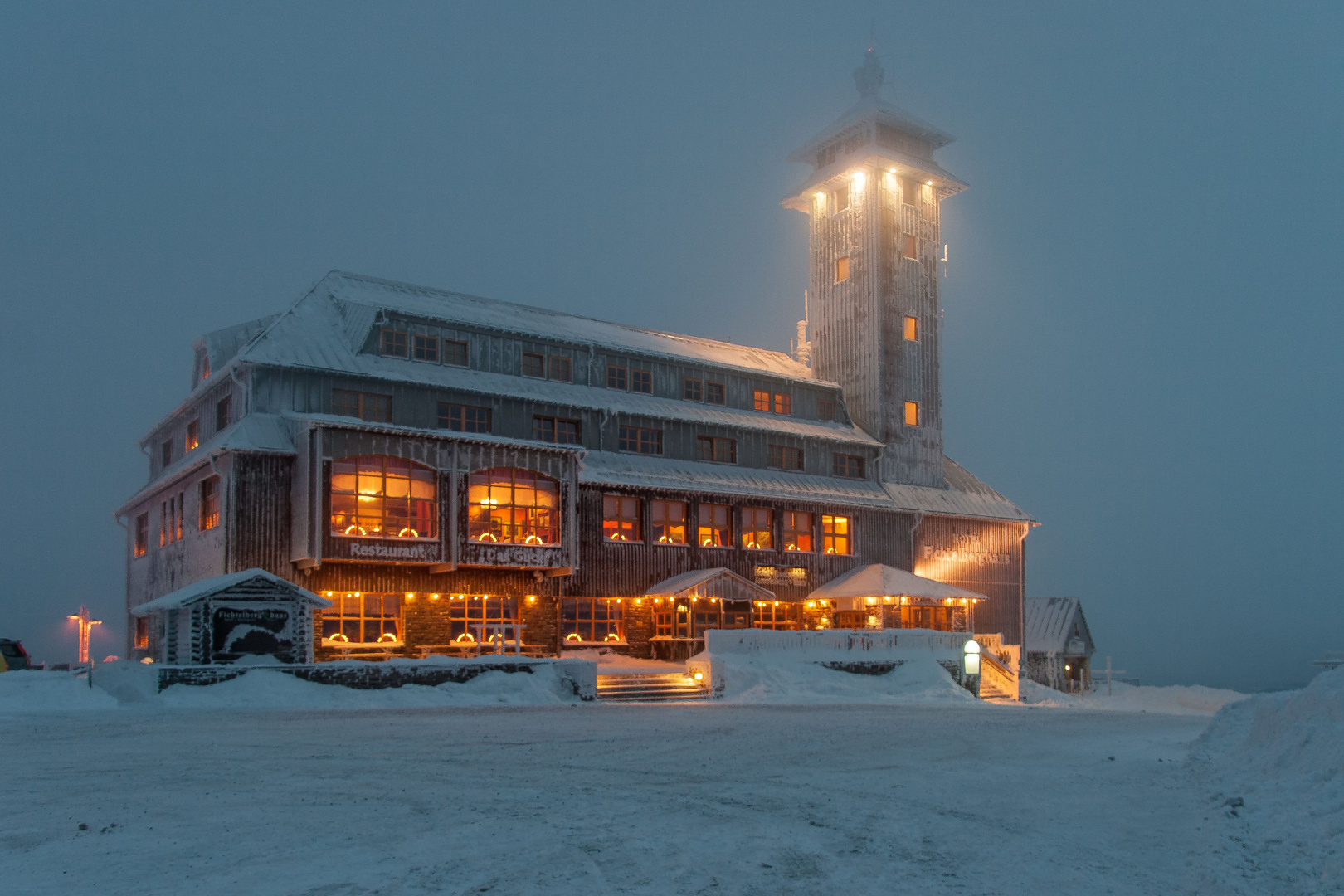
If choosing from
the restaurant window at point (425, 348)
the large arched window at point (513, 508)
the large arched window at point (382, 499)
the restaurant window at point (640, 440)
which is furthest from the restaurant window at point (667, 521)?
the large arched window at point (382, 499)

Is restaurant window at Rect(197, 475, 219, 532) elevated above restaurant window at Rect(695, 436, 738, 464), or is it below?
below

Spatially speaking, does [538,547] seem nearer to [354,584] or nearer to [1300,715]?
[354,584]

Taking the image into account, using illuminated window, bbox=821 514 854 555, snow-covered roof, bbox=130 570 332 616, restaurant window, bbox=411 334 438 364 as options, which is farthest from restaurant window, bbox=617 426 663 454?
snow-covered roof, bbox=130 570 332 616

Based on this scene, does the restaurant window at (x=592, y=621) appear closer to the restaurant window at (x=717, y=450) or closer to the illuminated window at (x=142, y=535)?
the restaurant window at (x=717, y=450)

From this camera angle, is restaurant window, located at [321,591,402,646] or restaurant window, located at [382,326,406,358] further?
restaurant window, located at [382,326,406,358]

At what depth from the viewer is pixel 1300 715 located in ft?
44.9

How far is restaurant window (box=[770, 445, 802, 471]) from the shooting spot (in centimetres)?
4366

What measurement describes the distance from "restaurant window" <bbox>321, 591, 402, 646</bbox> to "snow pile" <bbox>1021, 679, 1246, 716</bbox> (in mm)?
23895

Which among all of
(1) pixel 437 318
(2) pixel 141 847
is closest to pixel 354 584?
(1) pixel 437 318

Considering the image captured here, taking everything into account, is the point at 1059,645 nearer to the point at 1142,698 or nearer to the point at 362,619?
the point at 1142,698

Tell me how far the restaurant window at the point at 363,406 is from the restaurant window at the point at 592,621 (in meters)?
8.26

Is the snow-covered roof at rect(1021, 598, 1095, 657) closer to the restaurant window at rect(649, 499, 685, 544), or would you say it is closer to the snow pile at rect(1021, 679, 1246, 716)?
the snow pile at rect(1021, 679, 1246, 716)

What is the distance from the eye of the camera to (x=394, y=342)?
118 feet

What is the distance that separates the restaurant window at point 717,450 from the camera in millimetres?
41531
